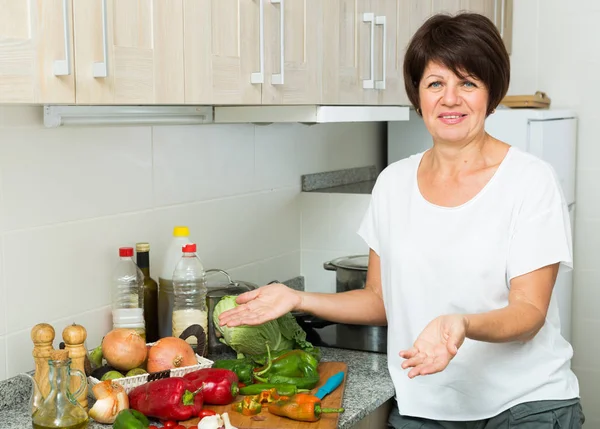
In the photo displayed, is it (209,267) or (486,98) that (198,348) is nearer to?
(209,267)

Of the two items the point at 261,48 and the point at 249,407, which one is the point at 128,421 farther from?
the point at 261,48

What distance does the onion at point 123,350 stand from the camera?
1734 millimetres

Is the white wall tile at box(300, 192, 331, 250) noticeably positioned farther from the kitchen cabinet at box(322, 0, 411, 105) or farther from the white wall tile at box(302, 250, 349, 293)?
the kitchen cabinet at box(322, 0, 411, 105)

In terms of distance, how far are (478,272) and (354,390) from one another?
0.40 meters

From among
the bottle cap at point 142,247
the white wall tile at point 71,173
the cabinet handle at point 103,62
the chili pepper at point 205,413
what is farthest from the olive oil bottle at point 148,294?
the cabinet handle at point 103,62

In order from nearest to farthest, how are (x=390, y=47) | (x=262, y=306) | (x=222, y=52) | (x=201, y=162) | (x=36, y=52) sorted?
(x=36, y=52) < (x=222, y=52) < (x=262, y=306) < (x=201, y=162) < (x=390, y=47)

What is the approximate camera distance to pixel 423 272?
1.76 meters

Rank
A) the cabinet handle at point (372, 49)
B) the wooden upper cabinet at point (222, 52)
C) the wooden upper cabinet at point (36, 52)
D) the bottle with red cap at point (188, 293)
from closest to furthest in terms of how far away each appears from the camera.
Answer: the wooden upper cabinet at point (36, 52) → the wooden upper cabinet at point (222, 52) → the bottle with red cap at point (188, 293) → the cabinet handle at point (372, 49)

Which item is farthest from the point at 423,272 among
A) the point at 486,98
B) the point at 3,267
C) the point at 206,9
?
the point at 3,267

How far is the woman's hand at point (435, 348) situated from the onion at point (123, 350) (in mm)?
665

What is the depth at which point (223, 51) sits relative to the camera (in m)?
1.69

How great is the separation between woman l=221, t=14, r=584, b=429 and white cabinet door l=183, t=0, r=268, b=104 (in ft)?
1.12

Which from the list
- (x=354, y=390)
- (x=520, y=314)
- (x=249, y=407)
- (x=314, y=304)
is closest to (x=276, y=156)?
(x=314, y=304)

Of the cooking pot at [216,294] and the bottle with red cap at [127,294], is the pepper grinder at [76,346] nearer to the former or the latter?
the bottle with red cap at [127,294]
